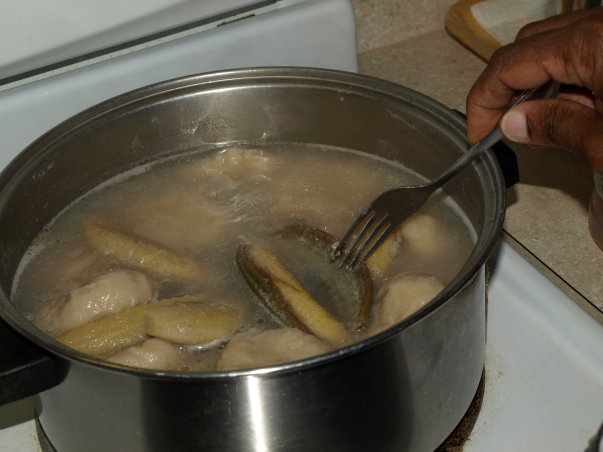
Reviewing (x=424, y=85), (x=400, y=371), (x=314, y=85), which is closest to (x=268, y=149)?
(x=314, y=85)

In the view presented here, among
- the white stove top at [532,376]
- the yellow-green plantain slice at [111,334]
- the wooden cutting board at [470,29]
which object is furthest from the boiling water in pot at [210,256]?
the wooden cutting board at [470,29]

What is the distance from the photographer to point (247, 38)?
1138mm

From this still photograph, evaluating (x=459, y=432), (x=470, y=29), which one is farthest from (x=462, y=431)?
(x=470, y=29)

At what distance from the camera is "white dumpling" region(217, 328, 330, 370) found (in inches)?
30.2

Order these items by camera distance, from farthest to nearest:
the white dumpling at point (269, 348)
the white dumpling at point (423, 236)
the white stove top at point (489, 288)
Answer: the white dumpling at point (423, 236)
the white stove top at point (489, 288)
the white dumpling at point (269, 348)

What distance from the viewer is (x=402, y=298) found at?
2.77 feet

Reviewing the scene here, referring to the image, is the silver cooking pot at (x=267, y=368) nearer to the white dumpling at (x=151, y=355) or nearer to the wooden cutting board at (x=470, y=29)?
the white dumpling at (x=151, y=355)

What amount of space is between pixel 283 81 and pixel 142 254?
0.94 ft

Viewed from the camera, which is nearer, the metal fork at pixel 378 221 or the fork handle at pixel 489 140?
the fork handle at pixel 489 140

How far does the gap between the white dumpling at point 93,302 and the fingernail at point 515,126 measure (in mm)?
439

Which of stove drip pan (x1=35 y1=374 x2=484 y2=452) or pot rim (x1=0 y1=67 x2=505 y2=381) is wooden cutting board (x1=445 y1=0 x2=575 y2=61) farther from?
stove drip pan (x1=35 y1=374 x2=484 y2=452)

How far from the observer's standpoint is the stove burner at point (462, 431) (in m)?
0.85

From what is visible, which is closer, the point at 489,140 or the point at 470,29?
the point at 489,140

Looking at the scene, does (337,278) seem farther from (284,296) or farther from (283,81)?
(283,81)
